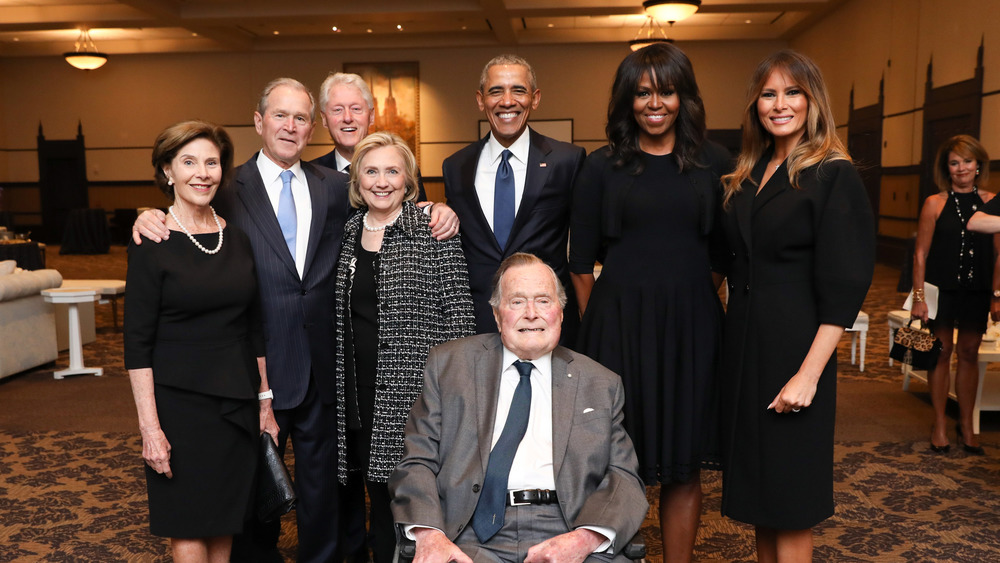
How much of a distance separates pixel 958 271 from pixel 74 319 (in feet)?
21.8

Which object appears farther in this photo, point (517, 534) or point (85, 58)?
point (85, 58)

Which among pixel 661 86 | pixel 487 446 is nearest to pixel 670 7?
pixel 661 86

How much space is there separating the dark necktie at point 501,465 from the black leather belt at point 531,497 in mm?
29

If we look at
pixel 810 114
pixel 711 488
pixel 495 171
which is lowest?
pixel 711 488

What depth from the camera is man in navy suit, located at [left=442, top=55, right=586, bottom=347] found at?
304 cm

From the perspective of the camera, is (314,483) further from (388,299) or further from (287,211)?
(287,211)

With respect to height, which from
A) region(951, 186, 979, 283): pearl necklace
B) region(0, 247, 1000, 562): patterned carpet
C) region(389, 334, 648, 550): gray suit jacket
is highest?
region(951, 186, 979, 283): pearl necklace

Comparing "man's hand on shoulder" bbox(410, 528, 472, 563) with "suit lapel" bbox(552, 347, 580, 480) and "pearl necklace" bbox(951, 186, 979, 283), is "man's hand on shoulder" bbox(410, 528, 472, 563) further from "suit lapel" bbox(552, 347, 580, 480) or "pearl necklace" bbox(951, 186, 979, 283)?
"pearl necklace" bbox(951, 186, 979, 283)

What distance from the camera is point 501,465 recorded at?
7.29ft

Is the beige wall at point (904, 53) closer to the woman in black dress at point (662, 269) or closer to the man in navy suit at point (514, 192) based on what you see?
the man in navy suit at point (514, 192)

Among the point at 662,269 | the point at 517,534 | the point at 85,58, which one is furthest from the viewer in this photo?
the point at 85,58

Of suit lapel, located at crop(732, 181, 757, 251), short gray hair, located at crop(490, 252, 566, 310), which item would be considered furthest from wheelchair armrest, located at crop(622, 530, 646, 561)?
suit lapel, located at crop(732, 181, 757, 251)

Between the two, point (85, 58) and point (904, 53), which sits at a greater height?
point (85, 58)

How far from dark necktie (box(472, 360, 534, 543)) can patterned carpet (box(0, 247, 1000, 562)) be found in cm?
145
